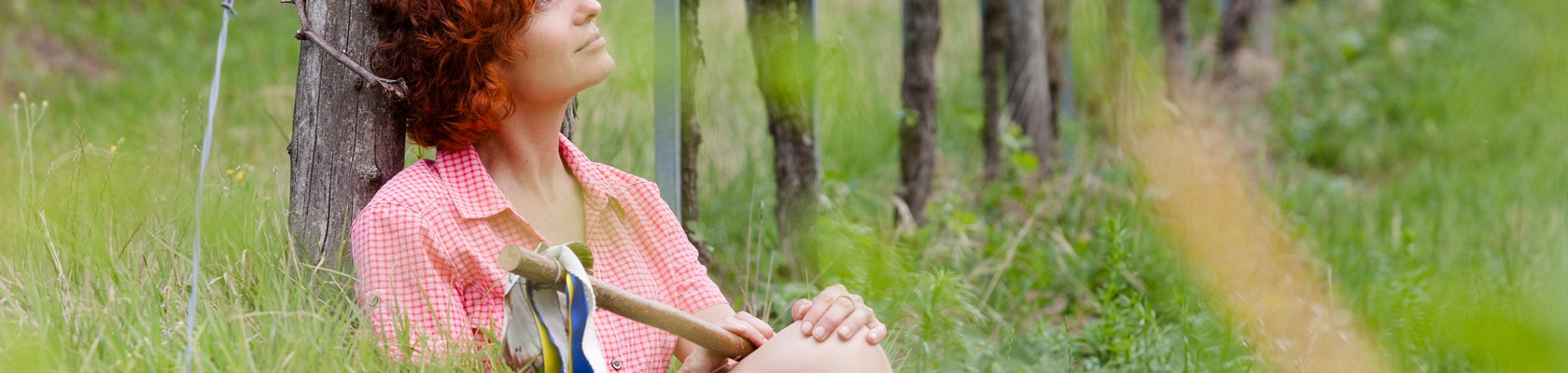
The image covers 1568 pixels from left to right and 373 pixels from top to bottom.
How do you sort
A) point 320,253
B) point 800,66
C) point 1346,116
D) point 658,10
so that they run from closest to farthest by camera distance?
point 320,253, point 658,10, point 800,66, point 1346,116

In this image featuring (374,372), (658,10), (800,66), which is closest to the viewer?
(374,372)

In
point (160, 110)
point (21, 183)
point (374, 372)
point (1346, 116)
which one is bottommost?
point (1346, 116)

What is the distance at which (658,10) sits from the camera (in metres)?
2.82

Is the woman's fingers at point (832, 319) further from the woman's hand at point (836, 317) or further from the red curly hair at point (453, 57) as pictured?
the red curly hair at point (453, 57)

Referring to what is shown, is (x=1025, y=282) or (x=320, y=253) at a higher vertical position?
(x=320, y=253)

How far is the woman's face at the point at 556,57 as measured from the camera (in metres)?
2.01

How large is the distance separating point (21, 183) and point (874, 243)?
5.25 feet

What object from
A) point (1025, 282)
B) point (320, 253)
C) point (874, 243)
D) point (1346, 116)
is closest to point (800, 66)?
point (874, 243)

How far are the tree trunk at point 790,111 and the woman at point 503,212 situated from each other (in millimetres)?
1113

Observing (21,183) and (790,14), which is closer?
(21,183)

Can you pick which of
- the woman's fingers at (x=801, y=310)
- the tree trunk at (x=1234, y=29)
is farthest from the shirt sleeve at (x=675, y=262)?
the tree trunk at (x=1234, y=29)

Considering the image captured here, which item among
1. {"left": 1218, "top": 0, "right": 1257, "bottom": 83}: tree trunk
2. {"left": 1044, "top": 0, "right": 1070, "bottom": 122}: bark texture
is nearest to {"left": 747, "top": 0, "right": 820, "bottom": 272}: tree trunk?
{"left": 1044, "top": 0, "right": 1070, "bottom": 122}: bark texture

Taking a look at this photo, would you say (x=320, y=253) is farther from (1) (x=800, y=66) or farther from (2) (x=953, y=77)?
(2) (x=953, y=77)

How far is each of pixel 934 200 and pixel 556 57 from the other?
2743mm
